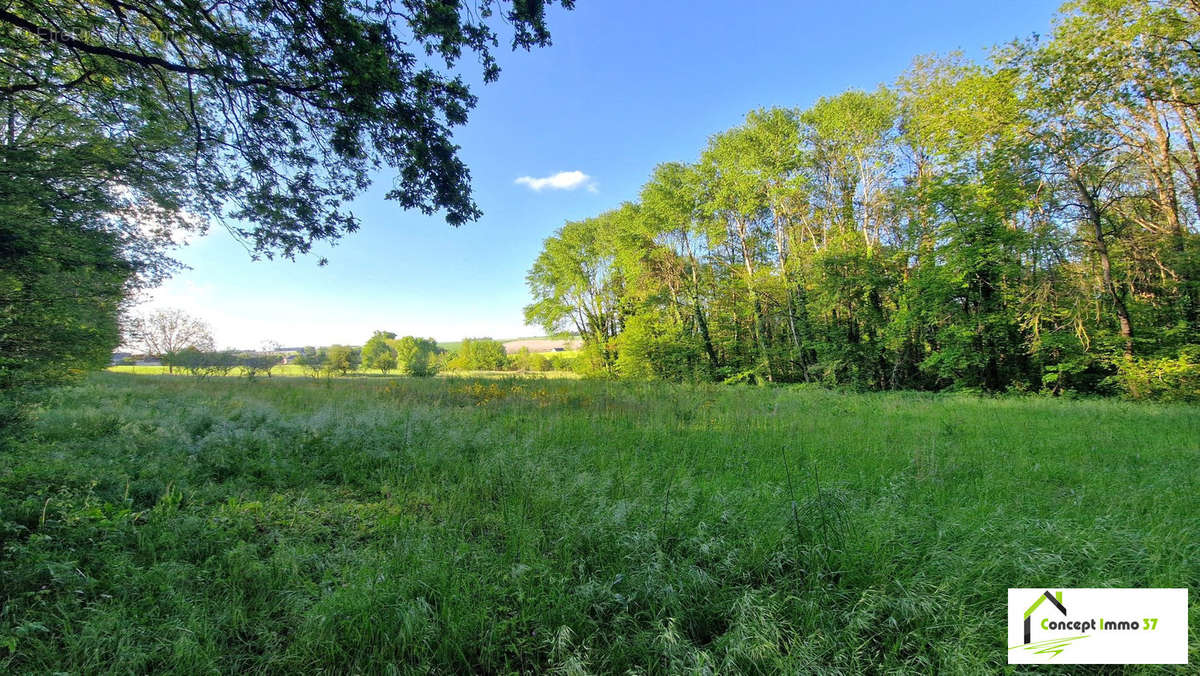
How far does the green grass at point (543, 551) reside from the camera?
80.0 inches

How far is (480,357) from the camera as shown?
60562 mm

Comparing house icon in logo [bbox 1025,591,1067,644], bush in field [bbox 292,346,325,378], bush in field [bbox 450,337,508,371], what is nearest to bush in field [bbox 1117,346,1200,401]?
house icon in logo [bbox 1025,591,1067,644]

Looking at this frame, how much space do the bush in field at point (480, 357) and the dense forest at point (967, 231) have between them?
1621 inches

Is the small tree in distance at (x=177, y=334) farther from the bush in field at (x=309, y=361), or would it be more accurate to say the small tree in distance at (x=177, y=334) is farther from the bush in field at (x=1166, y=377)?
the bush in field at (x=1166, y=377)

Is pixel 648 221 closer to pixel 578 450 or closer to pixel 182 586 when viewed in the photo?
pixel 578 450

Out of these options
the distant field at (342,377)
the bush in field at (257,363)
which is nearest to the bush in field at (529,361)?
the distant field at (342,377)

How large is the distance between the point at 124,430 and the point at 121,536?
4671 millimetres

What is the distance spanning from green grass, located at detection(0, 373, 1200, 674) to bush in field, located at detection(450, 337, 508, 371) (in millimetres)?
54703

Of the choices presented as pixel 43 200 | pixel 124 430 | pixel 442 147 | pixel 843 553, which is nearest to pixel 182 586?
→ pixel 843 553

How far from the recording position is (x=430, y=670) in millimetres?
1957

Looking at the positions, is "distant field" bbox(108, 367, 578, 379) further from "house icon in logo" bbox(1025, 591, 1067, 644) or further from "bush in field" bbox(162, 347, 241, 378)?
"house icon in logo" bbox(1025, 591, 1067, 644)

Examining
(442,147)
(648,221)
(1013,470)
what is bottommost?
(1013,470)

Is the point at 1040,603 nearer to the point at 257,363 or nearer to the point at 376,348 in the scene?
the point at 257,363

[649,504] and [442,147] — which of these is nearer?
[649,504]
